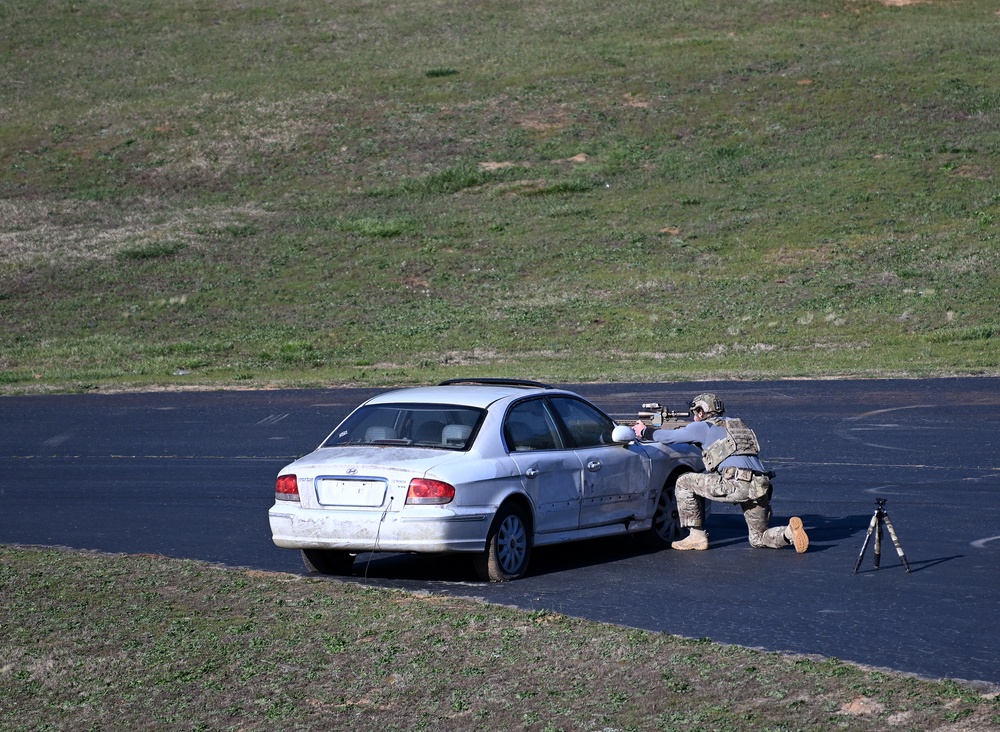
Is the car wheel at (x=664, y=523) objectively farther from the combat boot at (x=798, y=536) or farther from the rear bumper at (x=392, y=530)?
the rear bumper at (x=392, y=530)

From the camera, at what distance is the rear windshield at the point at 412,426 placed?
34.0 feet

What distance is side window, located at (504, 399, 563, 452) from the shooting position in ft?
34.8

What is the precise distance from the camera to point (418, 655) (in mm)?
7582

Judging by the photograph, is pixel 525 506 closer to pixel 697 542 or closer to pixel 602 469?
pixel 602 469

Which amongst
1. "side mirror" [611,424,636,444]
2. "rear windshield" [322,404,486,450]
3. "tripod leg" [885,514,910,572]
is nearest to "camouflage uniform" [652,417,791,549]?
"side mirror" [611,424,636,444]

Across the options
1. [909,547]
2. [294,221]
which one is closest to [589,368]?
[909,547]

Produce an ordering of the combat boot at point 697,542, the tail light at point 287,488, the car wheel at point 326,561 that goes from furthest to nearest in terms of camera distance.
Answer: the combat boot at point 697,542
the car wheel at point 326,561
the tail light at point 287,488

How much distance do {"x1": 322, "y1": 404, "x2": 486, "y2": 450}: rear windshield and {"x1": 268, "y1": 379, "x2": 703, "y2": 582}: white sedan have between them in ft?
0.04

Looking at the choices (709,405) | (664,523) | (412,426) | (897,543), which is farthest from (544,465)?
(897,543)

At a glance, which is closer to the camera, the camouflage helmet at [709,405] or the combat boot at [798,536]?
the combat boot at [798,536]

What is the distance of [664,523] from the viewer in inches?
470

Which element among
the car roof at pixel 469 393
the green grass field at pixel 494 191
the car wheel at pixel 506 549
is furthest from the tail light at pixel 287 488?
the green grass field at pixel 494 191

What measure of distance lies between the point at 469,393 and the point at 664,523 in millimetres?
2292

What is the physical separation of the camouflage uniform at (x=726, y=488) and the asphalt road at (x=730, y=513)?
0.26 metres
